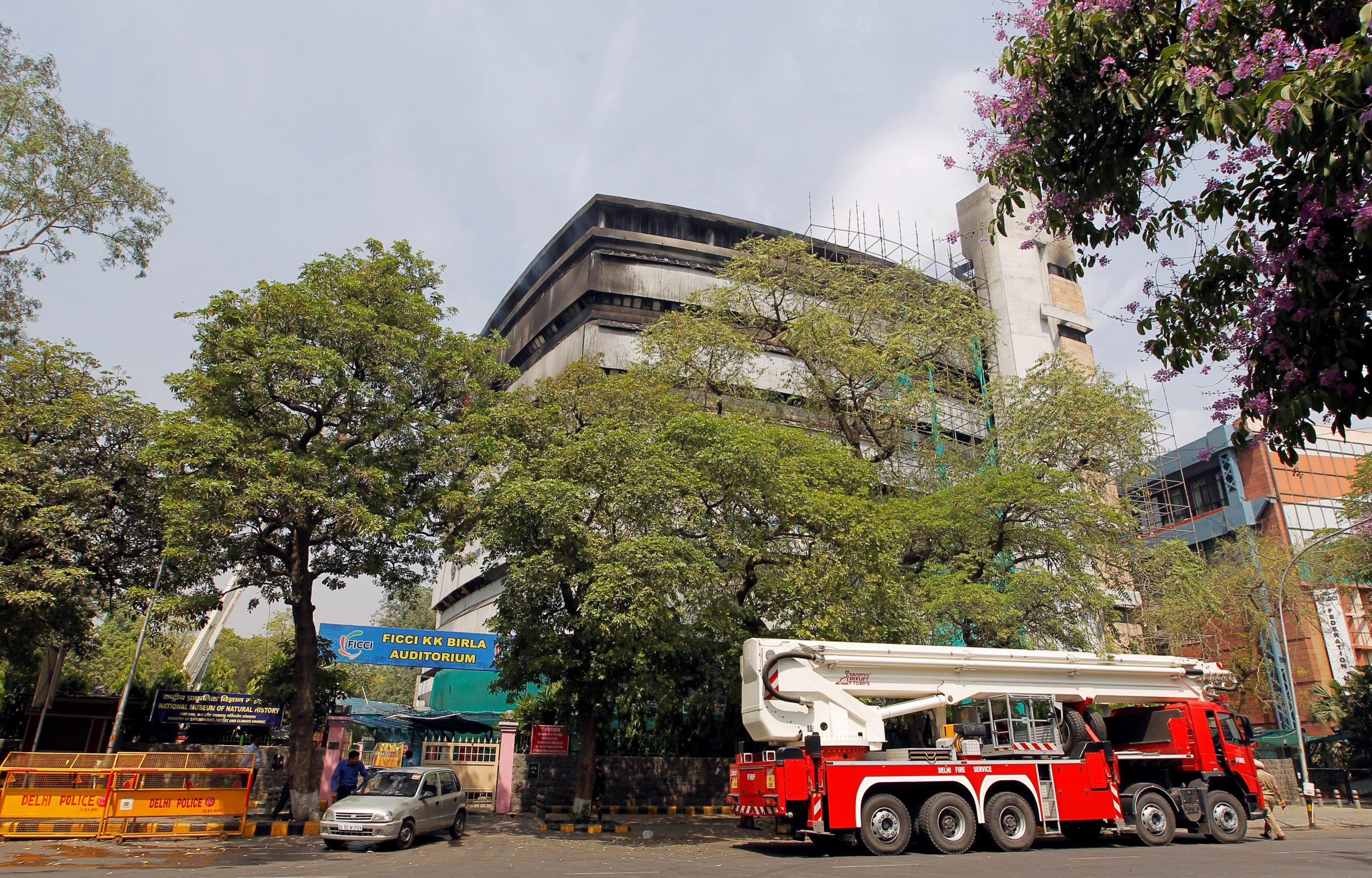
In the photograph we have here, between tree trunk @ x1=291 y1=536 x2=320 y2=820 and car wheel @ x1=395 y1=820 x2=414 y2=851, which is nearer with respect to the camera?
car wheel @ x1=395 y1=820 x2=414 y2=851

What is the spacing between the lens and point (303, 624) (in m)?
18.3

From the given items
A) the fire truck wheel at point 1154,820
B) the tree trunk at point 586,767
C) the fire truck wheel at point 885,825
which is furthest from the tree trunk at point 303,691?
the fire truck wheel at point 1154,820

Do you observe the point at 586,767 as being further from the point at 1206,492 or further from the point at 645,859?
the point at 1206,492

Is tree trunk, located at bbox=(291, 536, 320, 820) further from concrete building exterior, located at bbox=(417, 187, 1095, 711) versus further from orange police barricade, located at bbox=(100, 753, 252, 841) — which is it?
concrete building exterior, located at bbox=(417, 187, 1095, 711)

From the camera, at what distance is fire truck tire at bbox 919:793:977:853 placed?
13508 mm

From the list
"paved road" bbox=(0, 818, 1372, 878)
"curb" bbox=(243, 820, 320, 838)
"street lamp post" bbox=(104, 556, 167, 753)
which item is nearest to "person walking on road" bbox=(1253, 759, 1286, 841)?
"paved road" bbox=(0, 818, 1372, 878)

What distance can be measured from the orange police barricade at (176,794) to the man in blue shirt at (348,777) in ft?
6.08

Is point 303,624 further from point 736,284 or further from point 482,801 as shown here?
point 736,284

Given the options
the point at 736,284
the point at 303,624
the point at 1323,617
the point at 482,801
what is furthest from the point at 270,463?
the point at 1323,617

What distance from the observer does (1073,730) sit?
1552 centimetres

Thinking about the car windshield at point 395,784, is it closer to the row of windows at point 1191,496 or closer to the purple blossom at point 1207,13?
the purple blossom at point 1207,13

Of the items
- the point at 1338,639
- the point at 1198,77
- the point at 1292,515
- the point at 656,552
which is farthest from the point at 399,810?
the point at 1292,515

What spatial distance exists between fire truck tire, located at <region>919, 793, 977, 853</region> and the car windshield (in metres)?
9.08

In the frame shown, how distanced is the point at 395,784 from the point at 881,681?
A: 9.12 metres
